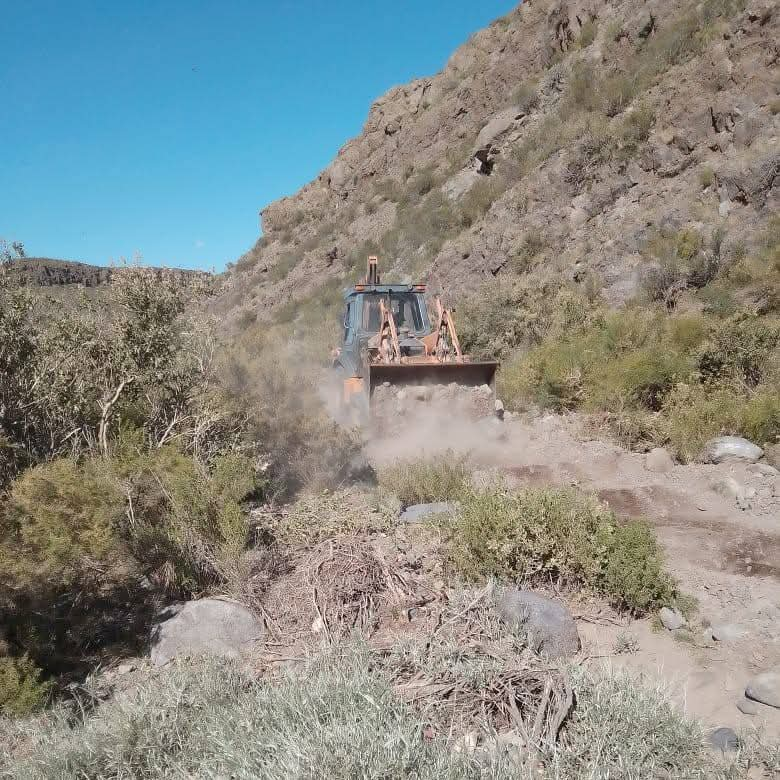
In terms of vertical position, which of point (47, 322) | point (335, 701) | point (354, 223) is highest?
point (354, 223)

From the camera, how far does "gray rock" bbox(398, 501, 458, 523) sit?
5.76 meters

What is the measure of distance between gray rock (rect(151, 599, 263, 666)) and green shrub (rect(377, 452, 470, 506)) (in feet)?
8.32

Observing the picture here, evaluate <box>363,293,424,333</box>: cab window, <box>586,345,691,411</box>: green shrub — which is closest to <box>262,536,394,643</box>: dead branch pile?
<box>586,345,691,411</box>: green shrub

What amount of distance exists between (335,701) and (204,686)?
0.90m

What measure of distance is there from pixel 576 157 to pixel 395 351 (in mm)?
10791

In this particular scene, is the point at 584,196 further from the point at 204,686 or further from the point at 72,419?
the point at 204,686

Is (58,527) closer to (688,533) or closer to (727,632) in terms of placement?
(727,632)

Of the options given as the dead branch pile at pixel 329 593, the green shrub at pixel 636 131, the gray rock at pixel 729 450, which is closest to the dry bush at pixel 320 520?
the dead branch pile at pixel 329 593

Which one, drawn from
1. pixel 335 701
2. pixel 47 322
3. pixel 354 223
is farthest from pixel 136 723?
pixel 354 223

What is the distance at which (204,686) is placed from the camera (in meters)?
3.29

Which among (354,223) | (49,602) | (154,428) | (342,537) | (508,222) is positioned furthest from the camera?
(354,223)

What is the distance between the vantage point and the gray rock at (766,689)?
3.34 meters

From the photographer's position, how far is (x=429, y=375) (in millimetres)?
9141

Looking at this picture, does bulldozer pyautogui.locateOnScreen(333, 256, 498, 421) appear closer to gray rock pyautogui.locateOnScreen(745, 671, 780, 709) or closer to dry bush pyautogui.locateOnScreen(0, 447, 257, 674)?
dry bush pyautogui.locateOnScreen(0, 447, 257, 674)
